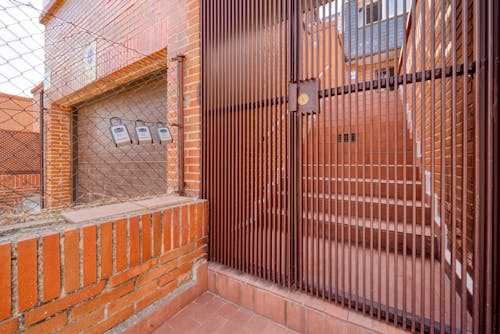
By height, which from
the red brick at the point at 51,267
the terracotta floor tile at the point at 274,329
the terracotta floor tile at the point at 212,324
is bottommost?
the terracotta floor tile at the point at 274,329

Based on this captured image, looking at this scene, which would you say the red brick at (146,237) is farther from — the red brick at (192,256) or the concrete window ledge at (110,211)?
the red brick at (192,256)

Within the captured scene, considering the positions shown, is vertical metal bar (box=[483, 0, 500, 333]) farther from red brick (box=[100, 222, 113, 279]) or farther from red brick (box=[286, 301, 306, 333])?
red brick (box=[100, 222, 113, 279])

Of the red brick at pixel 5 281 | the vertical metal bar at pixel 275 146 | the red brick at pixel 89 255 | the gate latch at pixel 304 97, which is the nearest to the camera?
the red brick at pixel 5 281

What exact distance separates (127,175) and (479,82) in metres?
4.38

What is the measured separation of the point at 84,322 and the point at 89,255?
1.10 feet

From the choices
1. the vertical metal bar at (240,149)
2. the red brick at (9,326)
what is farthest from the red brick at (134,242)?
the vertical metal bar at (240,149)

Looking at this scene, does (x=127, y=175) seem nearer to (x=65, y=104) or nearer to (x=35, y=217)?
(x=65, y=104)

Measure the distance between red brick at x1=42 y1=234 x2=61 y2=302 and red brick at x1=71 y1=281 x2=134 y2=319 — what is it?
0.15 metres

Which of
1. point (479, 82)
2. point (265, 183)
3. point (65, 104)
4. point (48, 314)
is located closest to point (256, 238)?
point (265, 183)

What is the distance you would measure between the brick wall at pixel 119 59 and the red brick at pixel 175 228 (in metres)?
0.38

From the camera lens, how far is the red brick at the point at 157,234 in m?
1.35

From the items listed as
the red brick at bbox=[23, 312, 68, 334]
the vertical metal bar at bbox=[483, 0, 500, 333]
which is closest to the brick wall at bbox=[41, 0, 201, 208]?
the red brick at bbox=[23, 312, 68, 334]

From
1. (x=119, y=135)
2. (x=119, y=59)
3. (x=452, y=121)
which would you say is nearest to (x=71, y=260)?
(x=119, y=135)

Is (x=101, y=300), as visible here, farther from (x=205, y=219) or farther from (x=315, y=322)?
(x=315, y=322)
